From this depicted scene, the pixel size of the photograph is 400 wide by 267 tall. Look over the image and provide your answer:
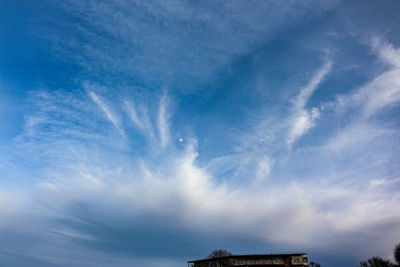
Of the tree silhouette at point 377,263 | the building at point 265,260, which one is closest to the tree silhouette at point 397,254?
the tree silhouette at point 377,263

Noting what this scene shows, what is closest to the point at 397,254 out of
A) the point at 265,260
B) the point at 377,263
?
the point at 377,263

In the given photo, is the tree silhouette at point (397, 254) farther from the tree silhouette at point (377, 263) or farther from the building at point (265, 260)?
the building at point (265, 260)

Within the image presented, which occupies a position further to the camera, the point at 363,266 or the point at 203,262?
the point at 363,266

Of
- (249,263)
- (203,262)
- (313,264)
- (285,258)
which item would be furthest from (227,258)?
(313,264)

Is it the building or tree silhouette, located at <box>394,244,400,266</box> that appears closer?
the building

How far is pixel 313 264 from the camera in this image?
13225cm

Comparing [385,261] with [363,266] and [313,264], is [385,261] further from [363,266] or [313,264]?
[313,264]

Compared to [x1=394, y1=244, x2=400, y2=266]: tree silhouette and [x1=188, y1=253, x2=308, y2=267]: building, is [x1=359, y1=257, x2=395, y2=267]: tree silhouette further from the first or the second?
[x1=188, y1=253, x2=308, y2=267]: building

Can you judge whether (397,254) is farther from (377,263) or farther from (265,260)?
(265,260)

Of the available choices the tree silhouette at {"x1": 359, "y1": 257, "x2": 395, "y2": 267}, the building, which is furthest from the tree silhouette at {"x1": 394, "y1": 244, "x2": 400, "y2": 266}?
the building

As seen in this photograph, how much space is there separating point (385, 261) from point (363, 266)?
1153 centimetres

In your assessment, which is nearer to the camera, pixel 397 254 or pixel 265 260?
pixel 265 260

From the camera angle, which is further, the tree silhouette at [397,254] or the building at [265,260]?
the tree silhouette at [397,254]

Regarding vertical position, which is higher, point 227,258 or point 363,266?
point 227,258
